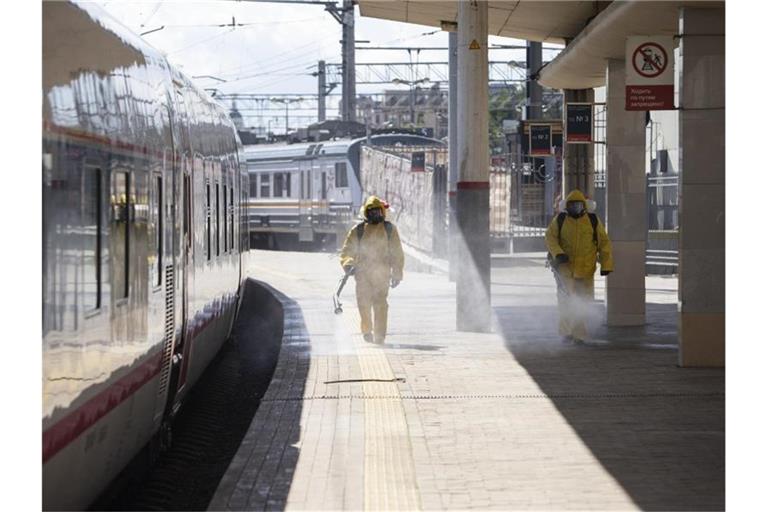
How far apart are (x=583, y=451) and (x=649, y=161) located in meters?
32.5

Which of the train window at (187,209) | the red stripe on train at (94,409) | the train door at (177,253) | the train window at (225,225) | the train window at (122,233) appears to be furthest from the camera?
the train window at (225,225)

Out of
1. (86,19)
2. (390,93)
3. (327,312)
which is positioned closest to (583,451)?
(86,19)

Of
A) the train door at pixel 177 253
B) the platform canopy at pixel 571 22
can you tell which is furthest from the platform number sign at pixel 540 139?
the train door at pixel 177 253

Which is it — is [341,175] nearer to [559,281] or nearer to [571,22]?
[571,22]

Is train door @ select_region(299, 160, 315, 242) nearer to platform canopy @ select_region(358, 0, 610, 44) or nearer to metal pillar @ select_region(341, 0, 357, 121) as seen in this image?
metal pillar @ select_region(341, 0, 357, 121)

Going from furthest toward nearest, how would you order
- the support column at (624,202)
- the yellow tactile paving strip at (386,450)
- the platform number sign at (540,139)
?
1. the platform number sign at (540,139)
2. the support column at (624,202)
3. the yellow tactile paving strip at (386,450)

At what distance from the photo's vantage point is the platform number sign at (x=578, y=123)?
2089 cm

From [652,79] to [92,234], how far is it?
9.72m

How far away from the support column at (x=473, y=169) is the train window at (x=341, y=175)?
83.6 feet

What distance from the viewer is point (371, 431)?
10.9m

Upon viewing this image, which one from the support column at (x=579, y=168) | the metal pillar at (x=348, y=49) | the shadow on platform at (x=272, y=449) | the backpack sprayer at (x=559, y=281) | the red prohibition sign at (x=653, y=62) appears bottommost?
the shadow on platform at (x=272, y=449)

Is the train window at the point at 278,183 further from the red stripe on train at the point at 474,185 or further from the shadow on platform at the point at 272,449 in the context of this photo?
the shadow on platform at the point at 272,449

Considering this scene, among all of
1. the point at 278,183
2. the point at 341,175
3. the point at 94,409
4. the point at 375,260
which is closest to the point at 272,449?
the point at 94,409

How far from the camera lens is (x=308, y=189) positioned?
151 ft
